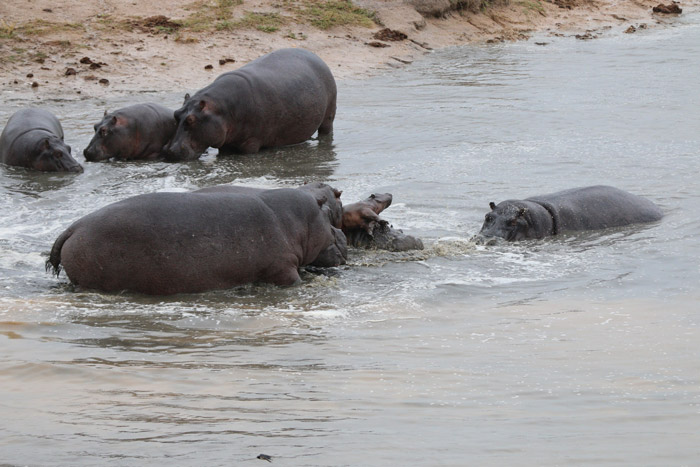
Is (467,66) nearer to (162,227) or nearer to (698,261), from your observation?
(698,261)

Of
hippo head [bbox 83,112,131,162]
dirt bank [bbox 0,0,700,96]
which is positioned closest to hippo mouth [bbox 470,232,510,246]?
hippo head [bbox 83,112,131,162]

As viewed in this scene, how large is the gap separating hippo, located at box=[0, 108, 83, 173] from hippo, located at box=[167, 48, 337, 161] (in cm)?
112

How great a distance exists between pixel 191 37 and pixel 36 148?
5803 millimetres

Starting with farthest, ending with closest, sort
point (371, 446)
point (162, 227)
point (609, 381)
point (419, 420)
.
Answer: point (162, 227), point (609, 381), point (419, 420), point (371, 446)

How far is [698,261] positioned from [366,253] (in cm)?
237

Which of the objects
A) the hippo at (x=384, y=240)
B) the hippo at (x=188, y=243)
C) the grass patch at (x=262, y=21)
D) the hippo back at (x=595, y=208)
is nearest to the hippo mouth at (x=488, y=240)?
the hippo at (x=384, y=240)

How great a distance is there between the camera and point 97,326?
17.8ft

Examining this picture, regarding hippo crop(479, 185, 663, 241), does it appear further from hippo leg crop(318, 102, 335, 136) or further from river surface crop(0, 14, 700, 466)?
hippo leg crop(318, 102, 335, 136)

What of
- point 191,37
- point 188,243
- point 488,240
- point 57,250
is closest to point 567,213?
point 488,240

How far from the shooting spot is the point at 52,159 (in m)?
9.98

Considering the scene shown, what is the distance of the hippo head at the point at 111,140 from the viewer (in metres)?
10.6

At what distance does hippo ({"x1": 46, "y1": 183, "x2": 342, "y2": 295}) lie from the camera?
601cm

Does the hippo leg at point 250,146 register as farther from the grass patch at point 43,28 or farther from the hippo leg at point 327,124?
the grass patch at point 43,28

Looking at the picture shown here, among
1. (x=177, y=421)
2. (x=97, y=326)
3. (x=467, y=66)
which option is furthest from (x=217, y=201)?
(x=467, y=66)
